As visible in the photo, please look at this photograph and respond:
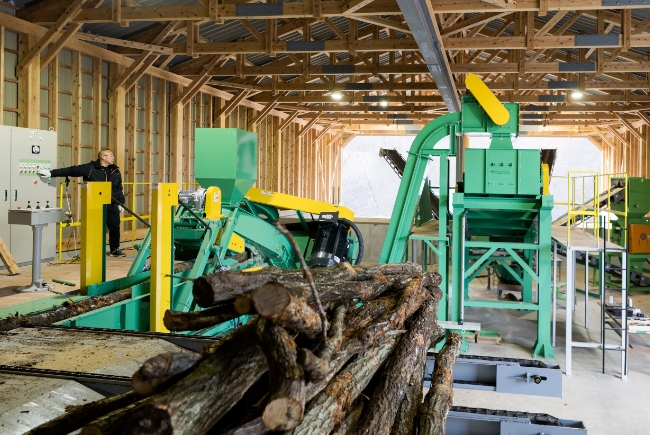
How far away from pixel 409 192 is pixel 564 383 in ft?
11.2

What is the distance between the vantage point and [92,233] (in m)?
5.75

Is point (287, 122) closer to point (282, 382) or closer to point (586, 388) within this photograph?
point (586, 388)

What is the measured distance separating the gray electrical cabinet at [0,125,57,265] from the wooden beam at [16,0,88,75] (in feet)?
4.36

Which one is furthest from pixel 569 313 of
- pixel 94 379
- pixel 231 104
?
pixel 231 104

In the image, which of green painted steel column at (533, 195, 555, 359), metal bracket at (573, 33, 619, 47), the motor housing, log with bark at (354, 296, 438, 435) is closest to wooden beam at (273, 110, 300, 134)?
metal bracket at (573, 33, 619, 47)

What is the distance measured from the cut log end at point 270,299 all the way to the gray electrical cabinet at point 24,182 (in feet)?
29.7

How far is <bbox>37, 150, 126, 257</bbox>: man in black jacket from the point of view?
29.7ft

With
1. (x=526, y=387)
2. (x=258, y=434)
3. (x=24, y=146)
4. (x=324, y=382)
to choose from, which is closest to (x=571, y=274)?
(x=526, y=387)

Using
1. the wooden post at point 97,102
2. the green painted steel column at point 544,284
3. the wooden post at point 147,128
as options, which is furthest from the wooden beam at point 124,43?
the green painted steel column at point 544,284

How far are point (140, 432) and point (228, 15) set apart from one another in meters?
9.15

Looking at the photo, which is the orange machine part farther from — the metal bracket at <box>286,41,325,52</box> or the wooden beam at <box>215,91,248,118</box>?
the wooden beam at <box>215,91,248,118</box>

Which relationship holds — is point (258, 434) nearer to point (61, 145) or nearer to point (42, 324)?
point (42, 324)

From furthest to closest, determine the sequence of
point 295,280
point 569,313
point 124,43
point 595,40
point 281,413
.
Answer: point 124,43
point 595,40
point 569,313
point 295,280
point 281,413

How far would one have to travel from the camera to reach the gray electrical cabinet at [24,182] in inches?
408
